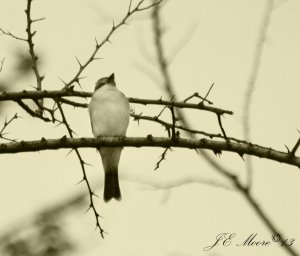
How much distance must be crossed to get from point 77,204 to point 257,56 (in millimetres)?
1501

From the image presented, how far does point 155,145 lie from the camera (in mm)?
3959

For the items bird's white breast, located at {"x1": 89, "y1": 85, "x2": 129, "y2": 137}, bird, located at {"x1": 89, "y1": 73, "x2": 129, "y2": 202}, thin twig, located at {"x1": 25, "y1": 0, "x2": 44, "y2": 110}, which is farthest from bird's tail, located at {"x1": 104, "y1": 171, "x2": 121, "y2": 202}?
thin twig, located at {"x1": 25, "y1": 0, "x2": 44, "y2": 110}

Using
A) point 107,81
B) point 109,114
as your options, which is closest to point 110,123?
point 109,114

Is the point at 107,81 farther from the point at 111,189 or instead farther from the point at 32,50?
the point at 32,50

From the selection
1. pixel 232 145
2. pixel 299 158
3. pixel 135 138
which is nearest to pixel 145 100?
pixel 135 138

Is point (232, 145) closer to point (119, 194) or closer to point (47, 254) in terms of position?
point (47, 254)

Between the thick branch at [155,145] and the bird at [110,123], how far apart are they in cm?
222

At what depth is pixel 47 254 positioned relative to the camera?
3.34 metres

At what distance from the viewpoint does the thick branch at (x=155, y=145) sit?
3.74m

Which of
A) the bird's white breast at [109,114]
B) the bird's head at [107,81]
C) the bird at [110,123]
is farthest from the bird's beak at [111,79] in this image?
the bird's white breast at [109,114]

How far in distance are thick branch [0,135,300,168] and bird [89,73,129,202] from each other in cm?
222

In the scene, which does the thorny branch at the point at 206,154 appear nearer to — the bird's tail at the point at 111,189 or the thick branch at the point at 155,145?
the thick branch at the point at 155,145

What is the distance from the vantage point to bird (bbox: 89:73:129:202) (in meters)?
6.55

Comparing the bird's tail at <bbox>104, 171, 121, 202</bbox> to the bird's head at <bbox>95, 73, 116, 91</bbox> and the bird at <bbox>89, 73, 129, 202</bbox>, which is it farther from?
the bird's head at <bbox>95, 73, 116, 91</bbox>
